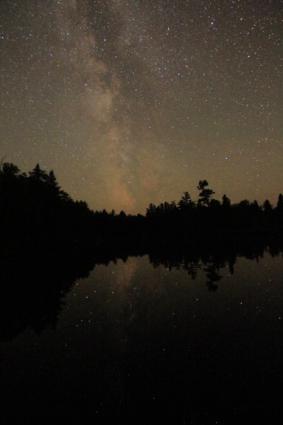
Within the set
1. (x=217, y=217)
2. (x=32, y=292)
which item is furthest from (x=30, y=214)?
(x=217, y=217)

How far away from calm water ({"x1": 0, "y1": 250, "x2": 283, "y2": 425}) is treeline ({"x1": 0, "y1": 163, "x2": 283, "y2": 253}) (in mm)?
26366

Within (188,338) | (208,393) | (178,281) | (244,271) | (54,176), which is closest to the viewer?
(208,393)

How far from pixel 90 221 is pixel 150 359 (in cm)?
8116

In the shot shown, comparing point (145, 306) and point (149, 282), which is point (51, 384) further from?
point (149, 282)

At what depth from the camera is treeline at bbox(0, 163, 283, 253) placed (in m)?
47.9

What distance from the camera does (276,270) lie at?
30172 mm

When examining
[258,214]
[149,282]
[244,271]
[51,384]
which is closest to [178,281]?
[149,282]

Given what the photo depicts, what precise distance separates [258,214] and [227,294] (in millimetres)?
92561

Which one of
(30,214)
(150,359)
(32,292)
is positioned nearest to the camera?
(150,359)

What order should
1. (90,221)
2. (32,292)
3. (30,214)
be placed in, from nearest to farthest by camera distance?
1. (32,292)
2. (30,214)
3. (90,221)

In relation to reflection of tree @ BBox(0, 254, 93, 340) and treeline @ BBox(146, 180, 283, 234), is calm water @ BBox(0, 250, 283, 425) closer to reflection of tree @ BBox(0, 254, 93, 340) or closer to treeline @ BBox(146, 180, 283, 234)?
reflection of tree @ BBox(0, 254, 93, 340)

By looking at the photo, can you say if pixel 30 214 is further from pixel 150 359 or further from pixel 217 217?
pixel 217 217

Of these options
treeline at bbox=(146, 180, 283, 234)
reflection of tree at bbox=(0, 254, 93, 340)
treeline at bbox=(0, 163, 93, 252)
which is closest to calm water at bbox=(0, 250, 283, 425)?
reflection of tree at bbox=(0, 254, 93, 340)

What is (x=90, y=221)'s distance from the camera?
9231 centimetres
